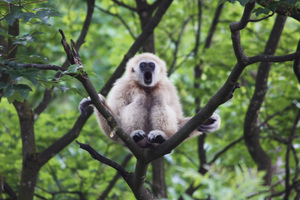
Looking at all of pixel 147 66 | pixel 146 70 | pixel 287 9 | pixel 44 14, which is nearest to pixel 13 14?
pixel 44 14

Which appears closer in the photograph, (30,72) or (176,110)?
(30,72)

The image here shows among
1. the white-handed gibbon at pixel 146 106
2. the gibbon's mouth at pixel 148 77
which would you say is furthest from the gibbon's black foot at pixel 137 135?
the gibbon's mouth at pixel 148 77

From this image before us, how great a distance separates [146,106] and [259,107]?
234 centimetres

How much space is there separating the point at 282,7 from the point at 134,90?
2433 mm

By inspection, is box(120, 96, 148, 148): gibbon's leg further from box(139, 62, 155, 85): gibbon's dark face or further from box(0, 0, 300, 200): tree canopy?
box(139, 62, 155, 85): gibbon's dark face

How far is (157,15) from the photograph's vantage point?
21.6 ft

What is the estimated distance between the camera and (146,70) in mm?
5711

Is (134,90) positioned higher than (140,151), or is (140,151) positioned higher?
(134,90)

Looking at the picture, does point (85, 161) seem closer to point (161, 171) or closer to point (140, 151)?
point (161, 171)

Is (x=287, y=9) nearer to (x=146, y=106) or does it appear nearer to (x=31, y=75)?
(x=146, y=106)

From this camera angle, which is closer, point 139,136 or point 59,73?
point 139,136

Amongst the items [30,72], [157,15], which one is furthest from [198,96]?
[30,72]

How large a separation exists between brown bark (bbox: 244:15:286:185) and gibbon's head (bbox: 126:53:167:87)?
1.77m

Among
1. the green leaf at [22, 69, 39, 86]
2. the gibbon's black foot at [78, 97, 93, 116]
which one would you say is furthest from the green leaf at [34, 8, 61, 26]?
the gibbon's black foot at [78, 97, 93, 116]
